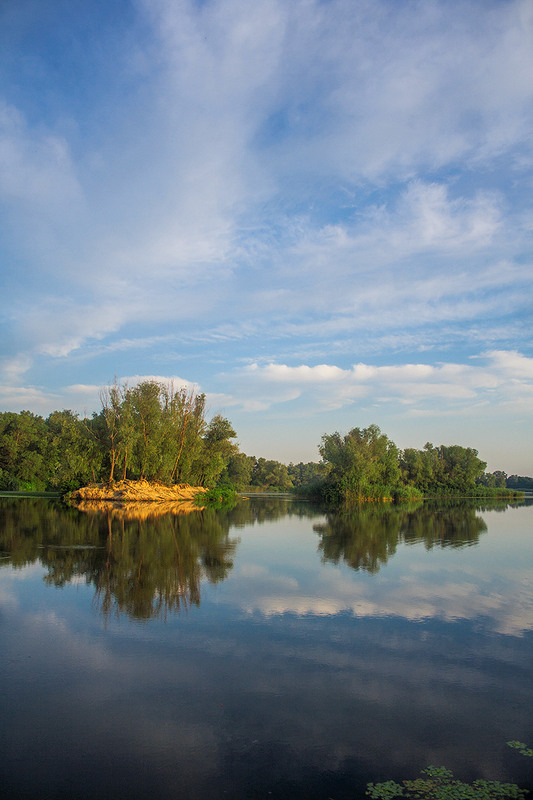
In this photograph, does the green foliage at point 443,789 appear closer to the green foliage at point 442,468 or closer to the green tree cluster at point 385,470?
the green tree cluster at point 385,470

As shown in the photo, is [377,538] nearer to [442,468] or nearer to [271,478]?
[442,468]

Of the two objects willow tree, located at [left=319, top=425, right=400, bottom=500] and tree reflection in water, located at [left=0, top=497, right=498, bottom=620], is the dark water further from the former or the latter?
willow tree, located at [left=319, top=425, right=400, bottom=500]

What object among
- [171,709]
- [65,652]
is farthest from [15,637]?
[171,709]

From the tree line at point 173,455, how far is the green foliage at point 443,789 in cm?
4399

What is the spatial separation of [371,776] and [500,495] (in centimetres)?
9857

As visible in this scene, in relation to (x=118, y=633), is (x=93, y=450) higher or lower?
higher

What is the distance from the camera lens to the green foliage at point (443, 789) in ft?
12.3

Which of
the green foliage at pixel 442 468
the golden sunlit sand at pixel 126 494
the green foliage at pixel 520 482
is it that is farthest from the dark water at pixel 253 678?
the green foliage at pixel 520 482

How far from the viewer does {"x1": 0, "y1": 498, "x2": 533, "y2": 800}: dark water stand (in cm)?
409

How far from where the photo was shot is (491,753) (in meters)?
4.39

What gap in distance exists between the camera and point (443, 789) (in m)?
3.85

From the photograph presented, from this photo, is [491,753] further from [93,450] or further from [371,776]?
[93,450]

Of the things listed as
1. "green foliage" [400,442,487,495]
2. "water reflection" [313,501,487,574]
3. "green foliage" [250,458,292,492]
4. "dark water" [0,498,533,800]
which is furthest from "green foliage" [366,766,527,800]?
"green foliage" [250,458,292,492]

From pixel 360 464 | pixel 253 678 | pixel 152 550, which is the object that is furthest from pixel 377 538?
pixel 360 464
